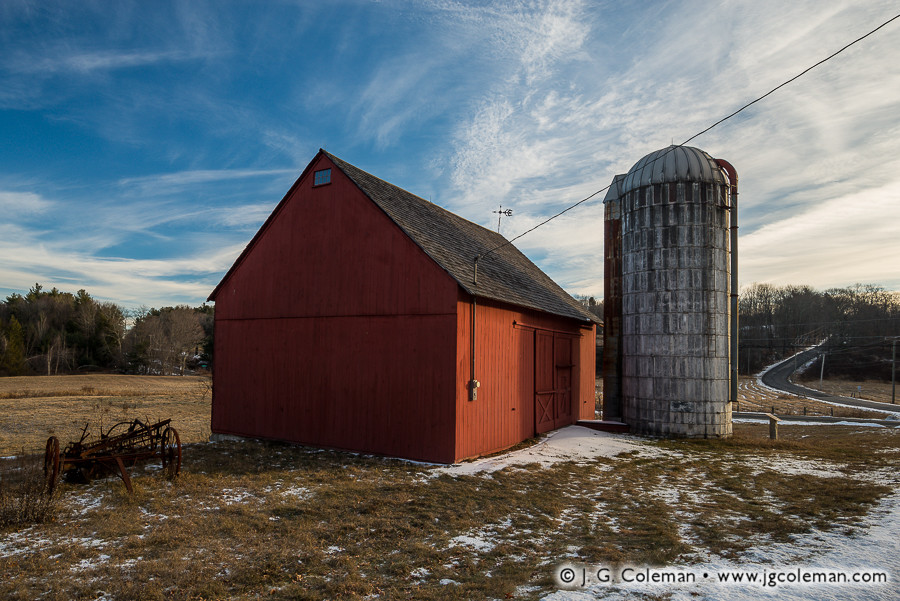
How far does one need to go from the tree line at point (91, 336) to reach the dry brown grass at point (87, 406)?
1055cm

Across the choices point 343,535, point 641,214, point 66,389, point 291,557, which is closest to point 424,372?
point 343,535

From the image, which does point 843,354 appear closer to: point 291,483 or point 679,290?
point 679,290

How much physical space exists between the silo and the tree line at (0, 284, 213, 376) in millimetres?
52334

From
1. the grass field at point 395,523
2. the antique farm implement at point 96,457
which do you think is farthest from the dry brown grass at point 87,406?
the grass field at point 395,523

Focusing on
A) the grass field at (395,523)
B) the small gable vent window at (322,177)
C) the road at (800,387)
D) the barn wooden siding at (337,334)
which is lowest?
the road at (800,387)

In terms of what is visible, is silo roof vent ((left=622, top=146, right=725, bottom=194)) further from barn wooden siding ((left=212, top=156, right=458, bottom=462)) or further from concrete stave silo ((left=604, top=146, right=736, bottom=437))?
barn wooden siding ((left=212, top=156, right=458, bottom=462))

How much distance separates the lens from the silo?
613 inches

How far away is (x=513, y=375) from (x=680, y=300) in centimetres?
641

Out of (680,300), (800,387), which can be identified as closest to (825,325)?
(800,387)

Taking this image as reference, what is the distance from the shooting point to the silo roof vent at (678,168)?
16.0 m

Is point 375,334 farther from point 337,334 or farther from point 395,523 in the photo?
point 395,523

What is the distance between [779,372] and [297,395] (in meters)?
83.0

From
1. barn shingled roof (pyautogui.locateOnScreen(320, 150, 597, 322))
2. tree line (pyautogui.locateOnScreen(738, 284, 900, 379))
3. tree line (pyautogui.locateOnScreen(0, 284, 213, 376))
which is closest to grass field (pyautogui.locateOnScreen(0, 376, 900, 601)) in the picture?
barn shingled roof (pyautogui.locateOnScreen(320, 150, 597, 322))

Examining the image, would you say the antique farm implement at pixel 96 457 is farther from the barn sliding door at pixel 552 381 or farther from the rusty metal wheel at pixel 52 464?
the barn sliding door at pixel 552 381
